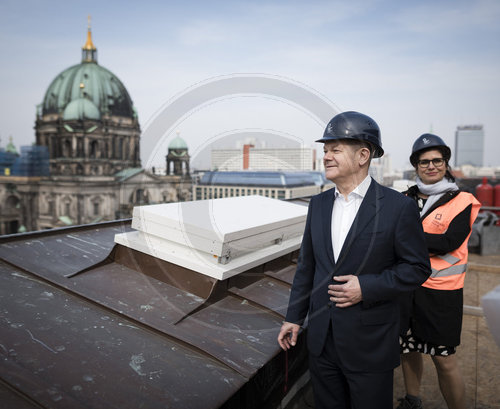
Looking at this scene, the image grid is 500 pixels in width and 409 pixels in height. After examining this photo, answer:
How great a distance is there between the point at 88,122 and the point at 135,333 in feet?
202

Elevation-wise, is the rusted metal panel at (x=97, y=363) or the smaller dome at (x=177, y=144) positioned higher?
the smaller dome at (x=177, y=144)

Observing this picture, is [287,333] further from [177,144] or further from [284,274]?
[177,144]

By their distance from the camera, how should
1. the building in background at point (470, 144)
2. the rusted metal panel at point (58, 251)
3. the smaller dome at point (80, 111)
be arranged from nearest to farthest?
the rusted metal panel at point (58, 251), the smaller dome at point (80, 111), the building in background at point (470, 144)

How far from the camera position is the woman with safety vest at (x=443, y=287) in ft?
8.64

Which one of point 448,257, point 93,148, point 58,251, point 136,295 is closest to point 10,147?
point 93,148

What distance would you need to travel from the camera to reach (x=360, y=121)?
6.57ft

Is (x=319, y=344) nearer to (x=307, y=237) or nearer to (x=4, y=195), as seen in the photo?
(x=307, y=237)

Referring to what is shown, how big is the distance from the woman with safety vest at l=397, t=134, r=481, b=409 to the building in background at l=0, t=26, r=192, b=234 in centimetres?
4695

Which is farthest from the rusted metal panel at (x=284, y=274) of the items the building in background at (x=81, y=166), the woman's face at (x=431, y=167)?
the building in background at (x=81, y=166)

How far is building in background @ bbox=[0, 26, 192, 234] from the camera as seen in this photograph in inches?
2164

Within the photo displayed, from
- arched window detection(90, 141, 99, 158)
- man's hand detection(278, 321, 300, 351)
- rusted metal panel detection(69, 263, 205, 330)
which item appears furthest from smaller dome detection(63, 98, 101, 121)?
man's hand detection(278, 321, 300, 351)

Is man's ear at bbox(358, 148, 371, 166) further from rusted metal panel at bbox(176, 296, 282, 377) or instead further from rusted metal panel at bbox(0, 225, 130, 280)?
rusted metal panel at bbox(0, 225, 130, 280)

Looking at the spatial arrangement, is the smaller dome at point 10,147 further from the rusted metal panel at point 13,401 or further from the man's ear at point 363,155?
the man's ear at point 363,155

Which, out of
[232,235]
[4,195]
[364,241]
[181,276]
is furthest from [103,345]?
[4,195]
